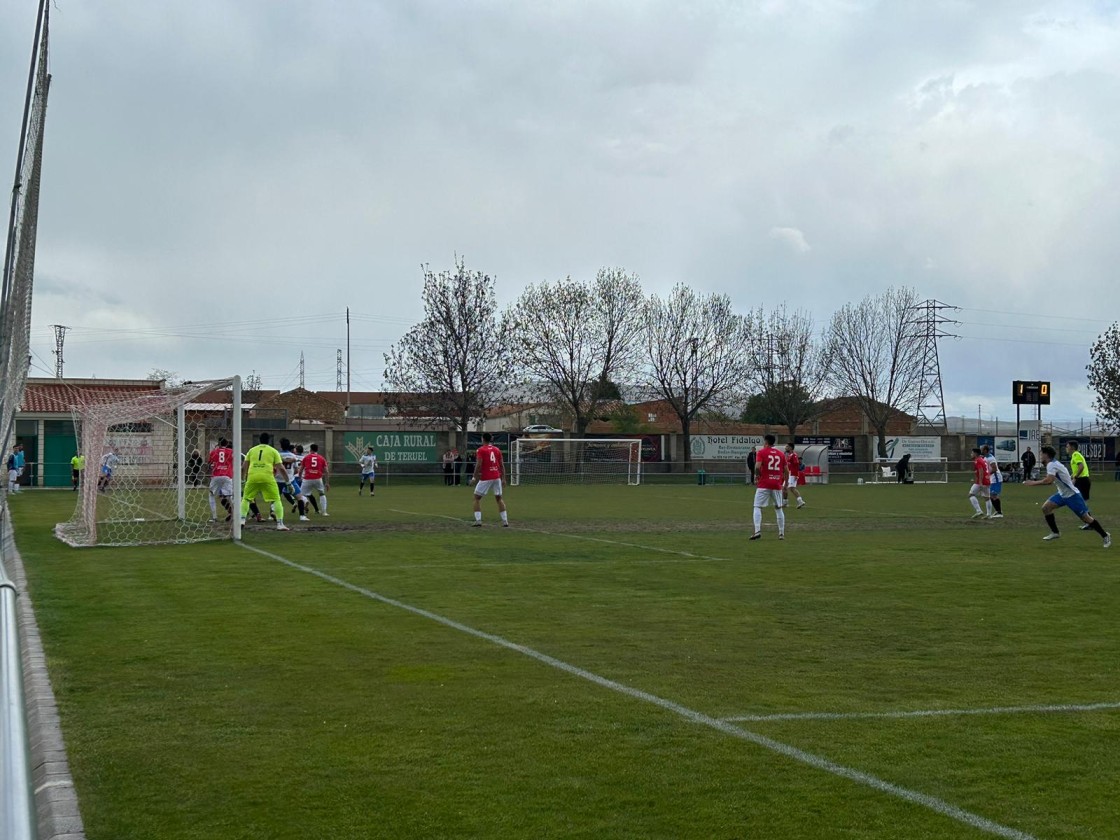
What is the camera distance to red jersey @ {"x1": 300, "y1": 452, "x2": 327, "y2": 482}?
2648cm

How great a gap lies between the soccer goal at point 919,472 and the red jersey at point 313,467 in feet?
119

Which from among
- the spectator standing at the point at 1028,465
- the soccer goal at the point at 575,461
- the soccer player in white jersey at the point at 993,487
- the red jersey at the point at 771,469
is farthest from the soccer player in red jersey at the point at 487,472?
the spectator standing at the point at 1028,465

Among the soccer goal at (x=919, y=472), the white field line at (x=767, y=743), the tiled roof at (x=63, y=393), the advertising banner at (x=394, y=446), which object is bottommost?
the white field line at (x=767, y=743)

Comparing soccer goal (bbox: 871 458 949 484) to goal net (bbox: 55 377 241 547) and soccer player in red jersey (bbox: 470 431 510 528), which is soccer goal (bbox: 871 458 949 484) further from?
soccer player in red jersey (bbox: 470 431 510 528)

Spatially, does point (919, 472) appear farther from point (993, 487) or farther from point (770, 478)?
point (770, 478)

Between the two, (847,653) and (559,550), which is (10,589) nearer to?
(847,653)

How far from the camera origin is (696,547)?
19.0 meters

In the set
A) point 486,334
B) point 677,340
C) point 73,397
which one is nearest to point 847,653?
point 73,397

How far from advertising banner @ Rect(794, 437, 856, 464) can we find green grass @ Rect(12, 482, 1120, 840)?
156 ft

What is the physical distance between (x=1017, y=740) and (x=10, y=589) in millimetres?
5040

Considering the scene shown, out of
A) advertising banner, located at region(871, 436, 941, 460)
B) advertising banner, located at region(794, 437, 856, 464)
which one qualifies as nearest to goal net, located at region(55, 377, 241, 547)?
advertising banner, located at region(794, 437, 856, 464)

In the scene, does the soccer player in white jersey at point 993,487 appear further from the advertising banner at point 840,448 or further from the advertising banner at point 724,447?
the advertising banner at point 724,447

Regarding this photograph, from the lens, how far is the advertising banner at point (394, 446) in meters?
53.5

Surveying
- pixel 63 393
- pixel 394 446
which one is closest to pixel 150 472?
pixel 394 446
